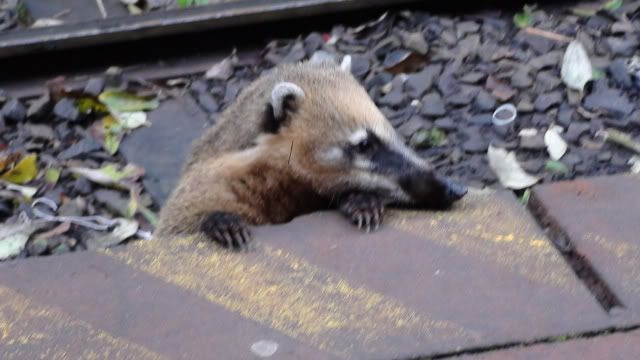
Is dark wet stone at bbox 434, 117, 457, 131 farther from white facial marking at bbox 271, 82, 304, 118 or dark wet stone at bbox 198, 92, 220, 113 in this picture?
dark wet stone at bbox 198, 92, 220, 113

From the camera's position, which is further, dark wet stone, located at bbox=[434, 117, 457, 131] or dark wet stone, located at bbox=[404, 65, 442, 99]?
dark wet stone, located at bbox=[404, 65, 442, 99]

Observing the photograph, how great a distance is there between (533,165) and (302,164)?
3.25ft

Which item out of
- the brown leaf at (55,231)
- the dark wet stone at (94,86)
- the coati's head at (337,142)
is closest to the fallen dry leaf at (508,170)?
the coati's head at (337,142)

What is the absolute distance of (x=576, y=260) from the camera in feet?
9.70

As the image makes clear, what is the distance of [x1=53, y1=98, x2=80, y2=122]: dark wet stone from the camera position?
4.84 meters

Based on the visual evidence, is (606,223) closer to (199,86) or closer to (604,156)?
(604,156)

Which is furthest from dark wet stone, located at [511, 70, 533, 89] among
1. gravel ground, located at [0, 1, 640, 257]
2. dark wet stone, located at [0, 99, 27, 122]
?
dark wet stone, located at [0, 99, 27, 122]

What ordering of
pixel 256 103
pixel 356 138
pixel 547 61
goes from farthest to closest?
pixel 547 61 < pixel 256 103 < pixel 356 138

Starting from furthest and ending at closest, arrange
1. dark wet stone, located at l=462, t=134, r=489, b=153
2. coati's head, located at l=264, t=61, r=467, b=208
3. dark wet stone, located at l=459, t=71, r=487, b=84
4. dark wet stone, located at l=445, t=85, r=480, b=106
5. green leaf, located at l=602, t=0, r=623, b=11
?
1. green leaf, located at l=602, t=0, r=623, b=11
2. dark wet stone, located at l=459, t=71, r=487, b=84
3. dark wet stone, located at l=445, t=85, r=480, b=106
4. dark wet stone, located at l=462, t=134, r=489, b=153
5. coati's head, located at l=264, t=61, r=467, b=208

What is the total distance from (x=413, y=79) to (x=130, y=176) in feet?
4.14

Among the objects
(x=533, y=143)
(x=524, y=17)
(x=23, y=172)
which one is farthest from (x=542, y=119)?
(x=23, y=172)

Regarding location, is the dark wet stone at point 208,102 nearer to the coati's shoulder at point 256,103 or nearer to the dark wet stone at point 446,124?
the coati's shoulder at point 256,103

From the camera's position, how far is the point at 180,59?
528 centimetres

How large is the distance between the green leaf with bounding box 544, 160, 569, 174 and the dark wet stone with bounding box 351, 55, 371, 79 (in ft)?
3.27
